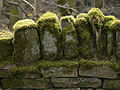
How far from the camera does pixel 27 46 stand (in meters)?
2.19

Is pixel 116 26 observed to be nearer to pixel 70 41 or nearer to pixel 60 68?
pixel 70 41

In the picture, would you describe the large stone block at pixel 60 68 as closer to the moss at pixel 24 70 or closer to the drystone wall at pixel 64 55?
the drystone wall at pixel 64 55

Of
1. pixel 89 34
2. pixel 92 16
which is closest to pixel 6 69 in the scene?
pixel 89 34

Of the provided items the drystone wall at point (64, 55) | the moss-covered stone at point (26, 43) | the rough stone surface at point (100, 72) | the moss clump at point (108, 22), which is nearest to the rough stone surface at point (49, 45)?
the drystone wall at point (64, 55)

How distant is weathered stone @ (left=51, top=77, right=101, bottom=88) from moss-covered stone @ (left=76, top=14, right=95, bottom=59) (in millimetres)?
406

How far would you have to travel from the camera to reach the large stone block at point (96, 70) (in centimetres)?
205

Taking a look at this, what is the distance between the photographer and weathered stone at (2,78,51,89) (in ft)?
7.14

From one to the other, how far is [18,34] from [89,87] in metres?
1.54

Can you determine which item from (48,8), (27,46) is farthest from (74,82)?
(48,8)

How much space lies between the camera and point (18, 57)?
2.25m

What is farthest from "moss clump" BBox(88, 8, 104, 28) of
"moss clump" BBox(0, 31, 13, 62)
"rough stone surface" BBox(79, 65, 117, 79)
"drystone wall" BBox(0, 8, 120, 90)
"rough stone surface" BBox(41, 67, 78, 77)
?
"moss clump" BBox(0, 31, 13, 62)

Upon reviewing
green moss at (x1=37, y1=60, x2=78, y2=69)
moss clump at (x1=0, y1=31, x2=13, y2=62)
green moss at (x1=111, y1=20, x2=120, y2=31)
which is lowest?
green moss at (x1=37, y1=60, x2=78, y2=69)

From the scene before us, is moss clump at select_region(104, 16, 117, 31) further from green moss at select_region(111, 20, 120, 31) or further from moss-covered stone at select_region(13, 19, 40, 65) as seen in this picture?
moss-covered stone at select_region(13, 19, 40, 65)

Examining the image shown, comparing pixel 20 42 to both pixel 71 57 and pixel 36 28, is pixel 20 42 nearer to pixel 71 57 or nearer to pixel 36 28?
pixel 36 28
